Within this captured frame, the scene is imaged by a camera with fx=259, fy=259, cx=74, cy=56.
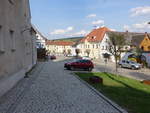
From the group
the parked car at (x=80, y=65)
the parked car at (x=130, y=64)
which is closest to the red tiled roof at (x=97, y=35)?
the parked car at (x=130, y=64)

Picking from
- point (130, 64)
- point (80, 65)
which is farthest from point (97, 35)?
point (80, 65)

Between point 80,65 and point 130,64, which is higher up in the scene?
point 80,65

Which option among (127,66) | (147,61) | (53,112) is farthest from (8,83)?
(147,61)

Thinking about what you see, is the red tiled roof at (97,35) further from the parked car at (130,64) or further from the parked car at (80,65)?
the parked car at (80,65)

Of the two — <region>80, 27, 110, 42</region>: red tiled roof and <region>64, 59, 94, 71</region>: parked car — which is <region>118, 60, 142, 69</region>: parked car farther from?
<region>80, 27, 110, 42</region>: red tiled roof

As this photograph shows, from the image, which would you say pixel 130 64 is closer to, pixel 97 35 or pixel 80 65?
pixel 80 65

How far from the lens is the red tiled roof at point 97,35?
7954cm

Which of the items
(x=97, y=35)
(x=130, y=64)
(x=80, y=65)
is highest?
(x=97, y=35)

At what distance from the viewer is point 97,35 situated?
83.2 m

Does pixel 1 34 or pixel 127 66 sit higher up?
pixel 1 34

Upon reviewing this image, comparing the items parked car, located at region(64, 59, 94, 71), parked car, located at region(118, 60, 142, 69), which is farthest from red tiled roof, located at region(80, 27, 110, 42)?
parked car, located at region(64, 59, 94, 71)

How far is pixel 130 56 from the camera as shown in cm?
5409

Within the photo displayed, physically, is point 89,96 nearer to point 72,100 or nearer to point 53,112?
point 72,100

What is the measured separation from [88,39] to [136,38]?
24491 millimetres
